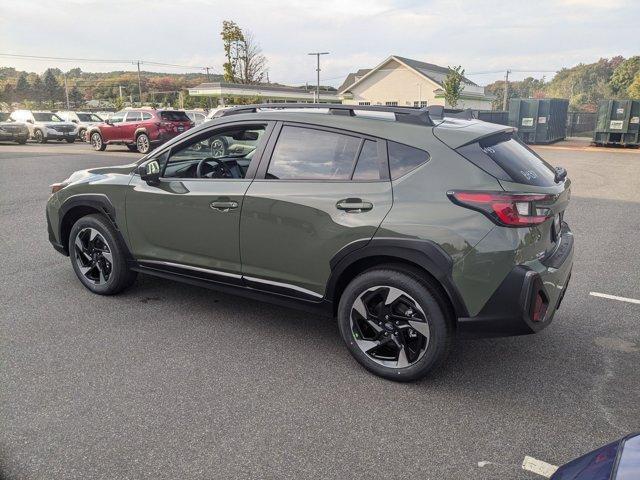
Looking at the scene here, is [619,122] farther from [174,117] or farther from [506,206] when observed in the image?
[506,206]

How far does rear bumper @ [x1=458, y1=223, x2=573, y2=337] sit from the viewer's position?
2809 millimetres

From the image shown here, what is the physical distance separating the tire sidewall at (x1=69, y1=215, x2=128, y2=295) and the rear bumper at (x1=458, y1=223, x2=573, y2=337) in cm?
302

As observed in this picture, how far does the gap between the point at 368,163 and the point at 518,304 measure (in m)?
1.26

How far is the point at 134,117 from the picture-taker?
67.2 feet

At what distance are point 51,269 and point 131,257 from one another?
1.69 metres

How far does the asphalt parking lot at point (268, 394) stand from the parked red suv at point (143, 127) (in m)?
16.2

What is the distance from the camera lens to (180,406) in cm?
293

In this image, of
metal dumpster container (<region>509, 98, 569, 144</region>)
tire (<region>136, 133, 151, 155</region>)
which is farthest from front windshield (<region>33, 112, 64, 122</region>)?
metal dumpster container (<region>509, 98, 569, 144</region>)

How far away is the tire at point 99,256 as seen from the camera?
4.42 metres

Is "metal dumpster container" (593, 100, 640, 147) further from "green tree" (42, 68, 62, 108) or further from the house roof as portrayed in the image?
"green tree" (42, 68, 62, 108)

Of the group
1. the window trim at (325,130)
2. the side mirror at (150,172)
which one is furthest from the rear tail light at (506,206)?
the side mirror at (150,172)

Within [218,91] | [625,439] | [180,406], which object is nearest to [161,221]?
[180,406]

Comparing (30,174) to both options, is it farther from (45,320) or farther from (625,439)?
(625,439)

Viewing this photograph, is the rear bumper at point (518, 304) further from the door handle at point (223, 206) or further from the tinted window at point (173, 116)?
the tinted window at point (173, 116)
